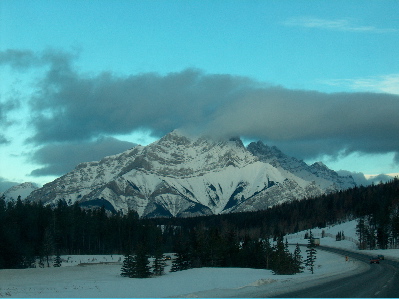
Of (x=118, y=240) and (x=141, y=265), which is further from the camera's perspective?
(x=118, y=240)

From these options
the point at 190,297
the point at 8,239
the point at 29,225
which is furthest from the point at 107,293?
the point at 29,225

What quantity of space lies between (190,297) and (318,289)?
34.4ft

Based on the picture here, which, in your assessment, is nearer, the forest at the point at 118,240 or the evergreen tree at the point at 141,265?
the evergreen tree at the point at 141,265

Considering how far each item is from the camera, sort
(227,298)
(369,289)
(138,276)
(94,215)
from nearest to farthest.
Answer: (227,298) < (369,289) < (138,276) < (94,215)

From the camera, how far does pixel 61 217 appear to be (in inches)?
5861

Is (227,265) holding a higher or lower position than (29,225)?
lower

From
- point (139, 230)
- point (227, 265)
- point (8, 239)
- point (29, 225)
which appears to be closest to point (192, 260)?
point (227, 265)

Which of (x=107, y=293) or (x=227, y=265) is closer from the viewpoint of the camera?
(x=107, y=293)

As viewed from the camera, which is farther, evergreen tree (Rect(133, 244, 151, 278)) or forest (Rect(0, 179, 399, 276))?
forest (Rect(0, 179, 399, 276))

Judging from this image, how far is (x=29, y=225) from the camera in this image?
424ft

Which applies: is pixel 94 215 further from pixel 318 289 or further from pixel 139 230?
pixel 318 289

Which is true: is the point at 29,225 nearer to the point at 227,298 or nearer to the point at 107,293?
the point at 107,293

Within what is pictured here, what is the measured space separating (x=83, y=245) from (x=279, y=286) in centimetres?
12261

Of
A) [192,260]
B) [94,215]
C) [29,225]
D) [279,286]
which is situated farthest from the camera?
[94,215]
